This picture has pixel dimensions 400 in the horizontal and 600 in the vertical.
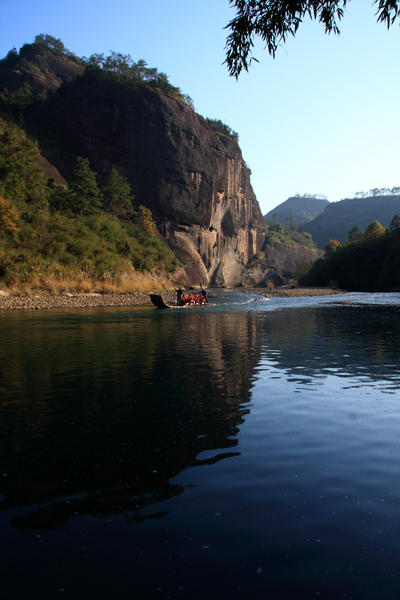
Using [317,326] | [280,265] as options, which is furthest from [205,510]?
[280,265]

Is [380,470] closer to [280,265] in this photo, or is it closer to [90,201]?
[90,201]

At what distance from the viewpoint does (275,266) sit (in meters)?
137

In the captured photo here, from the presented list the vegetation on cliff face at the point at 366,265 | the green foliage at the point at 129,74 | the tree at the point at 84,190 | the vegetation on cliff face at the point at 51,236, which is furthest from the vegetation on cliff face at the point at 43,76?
the vegetation on cliff face at the point at 366,265

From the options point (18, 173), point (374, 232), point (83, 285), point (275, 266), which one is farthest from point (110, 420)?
point (275, 266)

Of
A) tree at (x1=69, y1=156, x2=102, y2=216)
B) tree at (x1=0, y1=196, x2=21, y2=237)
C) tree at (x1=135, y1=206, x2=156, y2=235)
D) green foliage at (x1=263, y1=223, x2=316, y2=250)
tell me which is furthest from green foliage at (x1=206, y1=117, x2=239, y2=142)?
tree at (x1=0, y1=196, x2=21, y2=237)

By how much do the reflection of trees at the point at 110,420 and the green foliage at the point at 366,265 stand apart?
74508 millimetres

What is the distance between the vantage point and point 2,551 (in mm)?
2914

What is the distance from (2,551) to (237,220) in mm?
121833

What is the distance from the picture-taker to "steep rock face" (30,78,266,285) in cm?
8319

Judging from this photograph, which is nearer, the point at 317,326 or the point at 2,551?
the point at 2,551

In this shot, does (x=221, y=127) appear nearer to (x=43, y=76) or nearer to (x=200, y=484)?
(x=43, y=76)

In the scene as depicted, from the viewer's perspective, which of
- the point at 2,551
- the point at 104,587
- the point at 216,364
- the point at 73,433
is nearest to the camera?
the point at 104,587

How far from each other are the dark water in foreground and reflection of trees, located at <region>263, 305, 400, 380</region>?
1.05 ft

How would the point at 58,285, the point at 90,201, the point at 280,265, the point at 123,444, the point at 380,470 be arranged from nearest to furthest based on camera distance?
the point at 380,470 → the point at 123,444 → the point at 58,285 → the point at 90,201 → the point at 280,265
